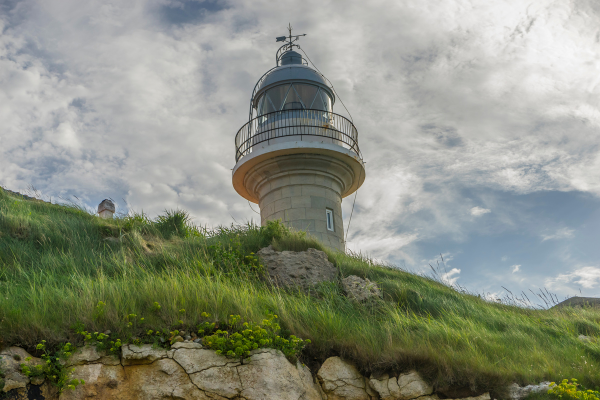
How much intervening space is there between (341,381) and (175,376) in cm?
152

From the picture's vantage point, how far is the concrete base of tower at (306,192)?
12.3 m

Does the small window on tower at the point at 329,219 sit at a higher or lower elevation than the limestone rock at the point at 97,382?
higher

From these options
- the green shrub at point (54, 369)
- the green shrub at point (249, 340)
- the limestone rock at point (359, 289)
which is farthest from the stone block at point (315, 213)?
the green shrub at point (54, 369)

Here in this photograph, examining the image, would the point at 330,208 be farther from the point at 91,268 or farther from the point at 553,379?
the point at 553,379

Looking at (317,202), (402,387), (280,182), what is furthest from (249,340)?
(280,182)

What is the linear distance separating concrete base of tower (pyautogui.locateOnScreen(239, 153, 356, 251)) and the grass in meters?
3.89

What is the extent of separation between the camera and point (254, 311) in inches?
186

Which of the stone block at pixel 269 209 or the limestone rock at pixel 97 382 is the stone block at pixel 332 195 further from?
the limestone rock at pixel 97 382

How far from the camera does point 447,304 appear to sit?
7.36 meters

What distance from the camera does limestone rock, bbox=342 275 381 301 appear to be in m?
6.82

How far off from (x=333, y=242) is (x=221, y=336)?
8.25 meters

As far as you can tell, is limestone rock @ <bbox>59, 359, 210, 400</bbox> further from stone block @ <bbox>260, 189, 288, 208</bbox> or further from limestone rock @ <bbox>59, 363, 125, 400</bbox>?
stone block @ <bbox>260, 189, 288, 208</bbox>

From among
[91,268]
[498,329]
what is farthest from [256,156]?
[498,329]

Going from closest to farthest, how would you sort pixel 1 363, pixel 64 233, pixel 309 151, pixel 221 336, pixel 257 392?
pixel 1 363
pixel 257 392
pixel 221 336
pixel 64 233
pixel 309 151
